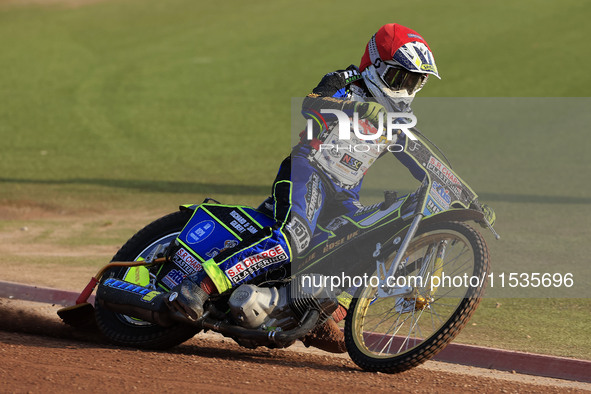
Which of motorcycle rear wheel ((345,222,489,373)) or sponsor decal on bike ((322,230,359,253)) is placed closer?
motorcycle rear wheel ((345,222,489,373))

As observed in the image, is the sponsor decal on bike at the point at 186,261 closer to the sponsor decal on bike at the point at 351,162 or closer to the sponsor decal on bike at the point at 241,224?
the sponsor decal on bike at the point at 241,224

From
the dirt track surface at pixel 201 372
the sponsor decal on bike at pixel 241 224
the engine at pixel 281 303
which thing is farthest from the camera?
the sponsor decal on bike at pixel 241 224

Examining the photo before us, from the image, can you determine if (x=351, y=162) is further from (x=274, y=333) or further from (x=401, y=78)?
(x=274, y=333)

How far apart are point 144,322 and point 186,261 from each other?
0.53 metres

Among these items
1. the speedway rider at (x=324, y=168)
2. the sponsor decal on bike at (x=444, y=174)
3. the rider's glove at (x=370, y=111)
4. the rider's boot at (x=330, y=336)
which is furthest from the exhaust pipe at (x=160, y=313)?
the rider's glove at (x=370, y=111)

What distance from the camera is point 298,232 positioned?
17.2 ft

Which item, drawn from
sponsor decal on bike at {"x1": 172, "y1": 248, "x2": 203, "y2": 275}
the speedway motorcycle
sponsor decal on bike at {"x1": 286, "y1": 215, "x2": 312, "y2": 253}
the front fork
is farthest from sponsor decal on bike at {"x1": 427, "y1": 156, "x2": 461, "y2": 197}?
sponsor decal on bike at {"x1": 172, "y1": 248, "x2": 203, "y2": 275}

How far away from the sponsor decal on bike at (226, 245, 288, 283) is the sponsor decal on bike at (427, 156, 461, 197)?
1.04m

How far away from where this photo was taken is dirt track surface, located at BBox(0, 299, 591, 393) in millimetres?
4547

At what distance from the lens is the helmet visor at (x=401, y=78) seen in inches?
207

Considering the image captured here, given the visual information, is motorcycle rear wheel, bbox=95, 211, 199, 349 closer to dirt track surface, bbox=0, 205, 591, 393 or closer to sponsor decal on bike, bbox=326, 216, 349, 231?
dirt track surface, bbox=0, 205, 591, 393

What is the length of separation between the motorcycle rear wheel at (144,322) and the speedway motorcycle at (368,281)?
1 cm

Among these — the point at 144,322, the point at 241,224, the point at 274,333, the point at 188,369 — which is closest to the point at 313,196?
the point at 241,224

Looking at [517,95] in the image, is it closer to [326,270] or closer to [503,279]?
[503,279]
